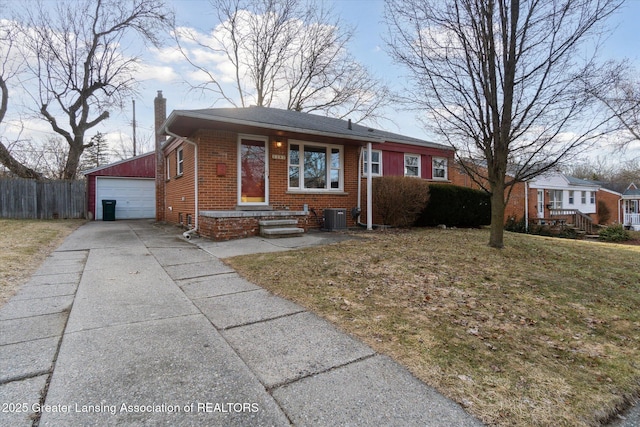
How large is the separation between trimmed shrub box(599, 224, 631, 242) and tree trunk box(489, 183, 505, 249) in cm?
1462

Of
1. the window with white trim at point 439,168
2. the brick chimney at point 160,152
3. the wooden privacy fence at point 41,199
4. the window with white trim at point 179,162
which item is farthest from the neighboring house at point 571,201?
the wooden privacy fence at point 41,199

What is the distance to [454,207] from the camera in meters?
11.5

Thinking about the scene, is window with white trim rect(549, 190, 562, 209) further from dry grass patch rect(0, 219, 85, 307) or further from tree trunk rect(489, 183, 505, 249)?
dry grass patch rect(0, 219, 85, 307)

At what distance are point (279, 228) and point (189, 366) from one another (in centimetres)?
623

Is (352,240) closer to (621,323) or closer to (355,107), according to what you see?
(621,323)

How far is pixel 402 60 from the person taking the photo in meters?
6.88

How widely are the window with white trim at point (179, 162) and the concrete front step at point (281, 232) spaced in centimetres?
444

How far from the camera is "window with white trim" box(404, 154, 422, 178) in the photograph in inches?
560

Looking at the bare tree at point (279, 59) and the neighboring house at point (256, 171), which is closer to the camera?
the neighboring house at point (256, 171)

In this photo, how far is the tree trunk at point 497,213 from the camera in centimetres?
696

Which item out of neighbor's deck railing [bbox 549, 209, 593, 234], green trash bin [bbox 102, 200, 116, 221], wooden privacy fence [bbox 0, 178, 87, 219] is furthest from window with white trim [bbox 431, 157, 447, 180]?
wooden privacy fence [bbox 0, 178, 87, 219]

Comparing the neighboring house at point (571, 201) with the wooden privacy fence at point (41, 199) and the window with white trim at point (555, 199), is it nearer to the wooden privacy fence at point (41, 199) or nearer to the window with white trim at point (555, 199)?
the window with white trim at point (555, 199)

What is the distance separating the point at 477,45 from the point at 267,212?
6.08 meters

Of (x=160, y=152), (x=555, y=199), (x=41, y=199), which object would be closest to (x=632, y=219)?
(x=555, y=199)
